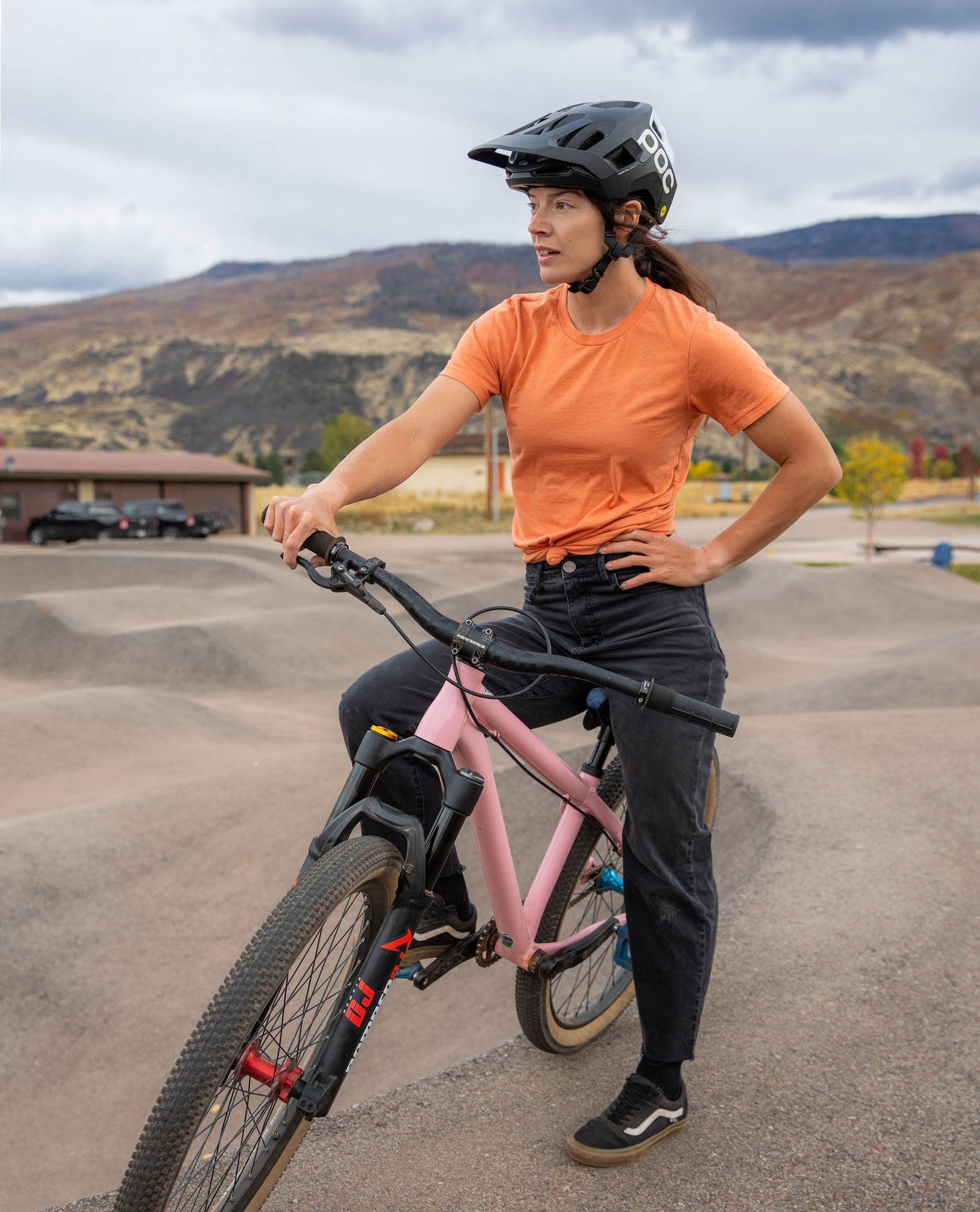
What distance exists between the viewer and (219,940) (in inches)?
191

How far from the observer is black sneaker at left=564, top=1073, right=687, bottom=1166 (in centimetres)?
252

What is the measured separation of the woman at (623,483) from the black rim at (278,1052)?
0.30 meters

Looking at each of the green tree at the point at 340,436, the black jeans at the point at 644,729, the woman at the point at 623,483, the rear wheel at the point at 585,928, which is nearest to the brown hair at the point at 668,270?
the woman at the point at 623,483

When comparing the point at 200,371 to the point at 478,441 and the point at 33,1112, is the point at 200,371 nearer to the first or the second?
the point at 478,441

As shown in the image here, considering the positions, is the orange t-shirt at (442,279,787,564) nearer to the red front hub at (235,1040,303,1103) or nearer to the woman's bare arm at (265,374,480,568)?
the woman's bare arm at (265,374,480,568)

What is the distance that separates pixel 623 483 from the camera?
2.49 meters

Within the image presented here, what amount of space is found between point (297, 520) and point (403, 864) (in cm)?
80

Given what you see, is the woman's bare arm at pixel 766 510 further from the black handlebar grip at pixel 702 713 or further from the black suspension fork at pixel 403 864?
the black suspension fork at pixel 403 864

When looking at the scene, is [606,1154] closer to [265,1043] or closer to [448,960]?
[448,960]

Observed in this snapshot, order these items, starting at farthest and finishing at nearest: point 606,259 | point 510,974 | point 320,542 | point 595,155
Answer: point 510,974 → point 606,259 → point 595,155 → point 320,542

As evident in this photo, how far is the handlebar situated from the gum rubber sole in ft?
4.08

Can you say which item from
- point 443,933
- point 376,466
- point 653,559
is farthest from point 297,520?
point 443,933

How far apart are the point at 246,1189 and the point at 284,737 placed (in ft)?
21.9

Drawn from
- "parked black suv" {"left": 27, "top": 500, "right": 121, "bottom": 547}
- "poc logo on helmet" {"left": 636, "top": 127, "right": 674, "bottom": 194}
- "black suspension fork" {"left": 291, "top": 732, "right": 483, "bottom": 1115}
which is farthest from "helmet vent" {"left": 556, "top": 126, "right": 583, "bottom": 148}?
"parked black suv" {"left": 27, "top": 500, "right": 121, "bottom": 547}
